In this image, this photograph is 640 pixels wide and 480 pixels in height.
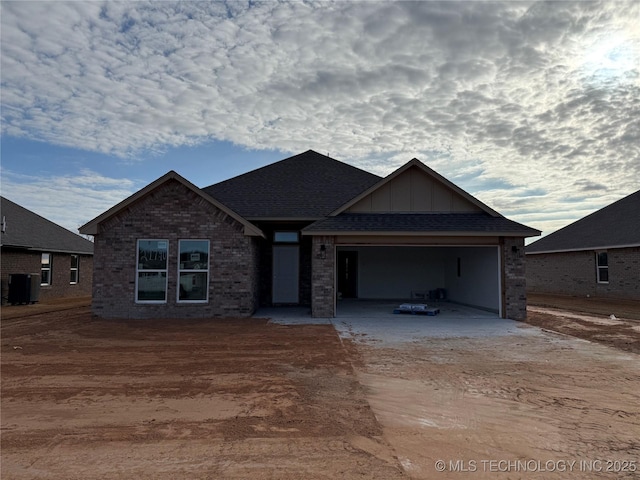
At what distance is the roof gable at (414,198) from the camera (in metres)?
14.4

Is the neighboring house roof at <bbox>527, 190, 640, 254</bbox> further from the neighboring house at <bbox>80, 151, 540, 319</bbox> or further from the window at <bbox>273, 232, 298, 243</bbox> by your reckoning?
the window at <bbox>273, 232, 298, 243</bbox>

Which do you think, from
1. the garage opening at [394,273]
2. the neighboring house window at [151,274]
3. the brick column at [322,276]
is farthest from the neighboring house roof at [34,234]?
the garage opening at [394,273]

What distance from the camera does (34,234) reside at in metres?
21.7

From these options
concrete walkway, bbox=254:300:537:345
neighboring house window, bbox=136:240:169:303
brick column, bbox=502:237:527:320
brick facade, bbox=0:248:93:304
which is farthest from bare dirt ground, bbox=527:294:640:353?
brick facade, bbox=0:248:93:304

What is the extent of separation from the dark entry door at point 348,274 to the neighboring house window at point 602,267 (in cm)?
1351

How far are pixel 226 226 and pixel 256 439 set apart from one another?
32.1 feet

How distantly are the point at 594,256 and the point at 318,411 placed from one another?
23.4m

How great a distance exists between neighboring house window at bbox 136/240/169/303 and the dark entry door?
9.51m

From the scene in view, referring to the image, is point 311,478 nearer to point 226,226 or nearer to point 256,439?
point 256,439

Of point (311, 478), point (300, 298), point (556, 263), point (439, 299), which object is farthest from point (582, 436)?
point (556, 263)

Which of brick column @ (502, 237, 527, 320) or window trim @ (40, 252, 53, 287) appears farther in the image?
window trim @ (40, 252, 53, 287)

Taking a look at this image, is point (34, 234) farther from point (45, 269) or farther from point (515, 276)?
point (515, 276)

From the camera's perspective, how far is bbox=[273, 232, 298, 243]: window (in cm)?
1659

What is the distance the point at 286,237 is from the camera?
16609mm
